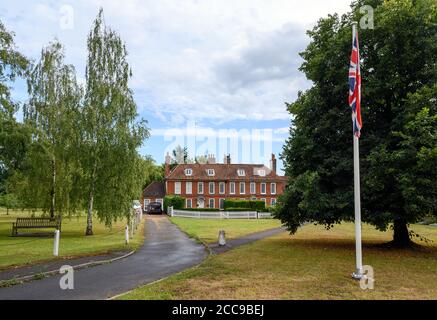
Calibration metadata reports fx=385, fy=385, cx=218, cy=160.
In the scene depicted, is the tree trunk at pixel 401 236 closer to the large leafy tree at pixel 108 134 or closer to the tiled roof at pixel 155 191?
the large leafy tree at pixel 108 134

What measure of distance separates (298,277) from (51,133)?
22487mm

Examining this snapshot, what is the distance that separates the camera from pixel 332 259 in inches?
574

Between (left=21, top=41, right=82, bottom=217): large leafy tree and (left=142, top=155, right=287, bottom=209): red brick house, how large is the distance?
33522 millimetres

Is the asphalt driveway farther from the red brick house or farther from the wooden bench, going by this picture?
the red brick house

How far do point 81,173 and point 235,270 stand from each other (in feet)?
51.6

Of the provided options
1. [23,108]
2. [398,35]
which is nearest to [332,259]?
[398,35]

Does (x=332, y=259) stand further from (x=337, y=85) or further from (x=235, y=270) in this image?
(x=337, y=85)

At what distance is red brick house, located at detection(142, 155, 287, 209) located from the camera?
205ft

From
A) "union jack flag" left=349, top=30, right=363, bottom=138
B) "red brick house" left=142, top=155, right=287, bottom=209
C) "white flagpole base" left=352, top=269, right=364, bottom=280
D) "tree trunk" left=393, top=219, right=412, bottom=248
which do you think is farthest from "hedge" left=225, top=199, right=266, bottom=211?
"union jack flag" left=349, top=30, right=363, bottom=138

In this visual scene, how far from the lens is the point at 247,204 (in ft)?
181

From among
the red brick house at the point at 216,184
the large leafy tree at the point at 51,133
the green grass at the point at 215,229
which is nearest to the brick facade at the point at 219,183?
the red brick house at the point at 216,184

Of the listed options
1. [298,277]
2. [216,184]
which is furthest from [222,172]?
[298,277]

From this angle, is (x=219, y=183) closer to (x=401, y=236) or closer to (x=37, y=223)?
(x=37, y=223)

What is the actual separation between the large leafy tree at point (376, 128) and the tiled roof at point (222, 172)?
4432 cm
